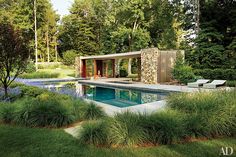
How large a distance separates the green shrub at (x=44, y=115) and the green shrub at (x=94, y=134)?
1.30 metres

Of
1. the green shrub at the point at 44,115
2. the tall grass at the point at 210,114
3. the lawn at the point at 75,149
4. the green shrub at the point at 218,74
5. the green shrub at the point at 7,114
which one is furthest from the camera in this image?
the green shrub at the point at 218,74

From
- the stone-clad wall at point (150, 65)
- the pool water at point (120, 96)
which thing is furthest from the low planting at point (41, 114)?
the stone-clad wall at point (150, 65)

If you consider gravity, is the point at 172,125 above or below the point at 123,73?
below

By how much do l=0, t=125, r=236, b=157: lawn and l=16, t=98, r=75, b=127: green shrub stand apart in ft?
2.70

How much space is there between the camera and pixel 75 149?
424 centimetres

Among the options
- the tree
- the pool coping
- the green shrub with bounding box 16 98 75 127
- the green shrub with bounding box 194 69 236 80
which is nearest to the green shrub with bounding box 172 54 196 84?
the green shrub with bounding box 194 69 236 80

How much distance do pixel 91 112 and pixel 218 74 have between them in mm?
12489

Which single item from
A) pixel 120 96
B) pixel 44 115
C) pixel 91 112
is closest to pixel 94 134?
pixel 44 115

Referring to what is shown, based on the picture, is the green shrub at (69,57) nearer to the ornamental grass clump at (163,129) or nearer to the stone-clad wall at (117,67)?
the stone-clad wall at (117,67)

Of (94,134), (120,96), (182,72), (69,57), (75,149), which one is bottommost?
(120,96)

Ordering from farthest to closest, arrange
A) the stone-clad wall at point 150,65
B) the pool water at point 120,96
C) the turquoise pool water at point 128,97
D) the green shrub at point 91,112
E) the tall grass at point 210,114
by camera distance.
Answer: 1. the stone-clad wall at point 150,65
2. the turquoise pool water at point 128,97
3. the pool water at point 120,96
4. the green shrub at point 91,112
5. the tall grass at point 210,114

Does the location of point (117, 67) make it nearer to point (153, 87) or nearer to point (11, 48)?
point (153, 87)

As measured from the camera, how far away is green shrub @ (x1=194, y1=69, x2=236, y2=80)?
15.7 metres

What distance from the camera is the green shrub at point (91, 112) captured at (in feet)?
A: 21.2
